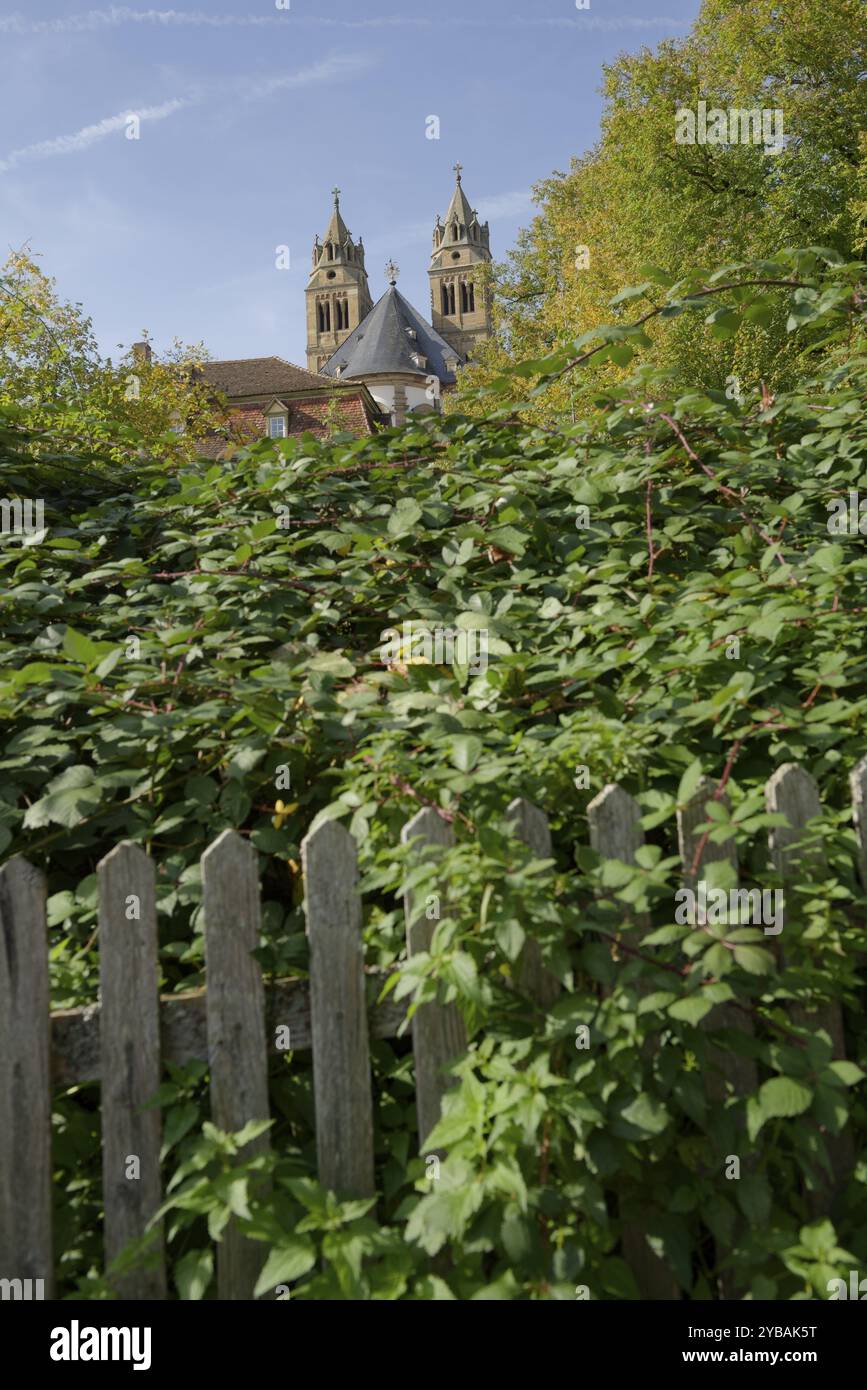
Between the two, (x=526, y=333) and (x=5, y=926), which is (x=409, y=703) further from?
(x=526, y=333)

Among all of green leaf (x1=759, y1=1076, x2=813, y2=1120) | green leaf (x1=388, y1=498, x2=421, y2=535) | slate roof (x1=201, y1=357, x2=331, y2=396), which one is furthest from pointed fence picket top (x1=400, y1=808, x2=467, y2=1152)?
slate roof (x1=201, y1=357, x2=331, y2=396)

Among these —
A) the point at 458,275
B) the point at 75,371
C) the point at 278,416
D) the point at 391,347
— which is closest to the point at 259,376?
the point at 278,416

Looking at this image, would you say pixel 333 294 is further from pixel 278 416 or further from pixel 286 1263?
pixel 286 1263

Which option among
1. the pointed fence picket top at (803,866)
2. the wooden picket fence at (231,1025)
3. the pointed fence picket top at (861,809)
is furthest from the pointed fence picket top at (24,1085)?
the pointed fence picket top at (861,809)

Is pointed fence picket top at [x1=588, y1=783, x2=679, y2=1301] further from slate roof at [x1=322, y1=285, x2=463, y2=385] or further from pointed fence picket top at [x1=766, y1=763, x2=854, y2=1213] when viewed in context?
slate roof at [x1=322, y1=285, x2=463, y2=385]

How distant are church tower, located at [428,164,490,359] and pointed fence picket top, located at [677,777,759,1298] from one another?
370 ft

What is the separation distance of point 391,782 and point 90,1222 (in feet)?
3.72

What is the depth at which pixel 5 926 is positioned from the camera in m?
2.03

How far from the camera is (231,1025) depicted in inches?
81.1

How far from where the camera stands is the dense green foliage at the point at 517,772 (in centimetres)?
184

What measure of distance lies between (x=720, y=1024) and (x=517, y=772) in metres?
0.65

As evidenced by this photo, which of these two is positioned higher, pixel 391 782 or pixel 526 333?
pixel 526 333
